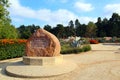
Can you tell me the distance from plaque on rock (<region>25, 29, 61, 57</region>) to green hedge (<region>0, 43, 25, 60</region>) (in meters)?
5.19

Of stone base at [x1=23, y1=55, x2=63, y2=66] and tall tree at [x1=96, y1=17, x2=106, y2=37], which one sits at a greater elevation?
tall tree at [x1=96, y1=17, x2=106, y2=37]

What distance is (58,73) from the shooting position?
11.3 m

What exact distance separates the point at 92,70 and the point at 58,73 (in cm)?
217

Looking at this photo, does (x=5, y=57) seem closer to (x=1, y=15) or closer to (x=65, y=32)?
(x=1, y=15)

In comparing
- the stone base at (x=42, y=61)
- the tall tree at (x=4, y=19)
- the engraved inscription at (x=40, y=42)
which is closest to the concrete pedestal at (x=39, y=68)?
the stone base at (x=42, y=61)

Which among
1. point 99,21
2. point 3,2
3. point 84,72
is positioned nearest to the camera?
point 84,72

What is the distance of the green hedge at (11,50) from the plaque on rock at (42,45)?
519 cm

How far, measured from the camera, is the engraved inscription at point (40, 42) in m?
14.3

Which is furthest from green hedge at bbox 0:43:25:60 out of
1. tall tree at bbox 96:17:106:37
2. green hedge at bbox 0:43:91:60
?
tall tree at bbox 96:17:106:37

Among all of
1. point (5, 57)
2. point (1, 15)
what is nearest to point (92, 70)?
point (5, 57)

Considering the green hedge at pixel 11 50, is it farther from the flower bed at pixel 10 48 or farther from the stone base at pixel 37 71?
the stone base at pixel 37 71

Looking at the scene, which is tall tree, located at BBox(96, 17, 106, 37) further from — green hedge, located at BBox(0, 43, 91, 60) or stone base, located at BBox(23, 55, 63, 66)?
stone base, located at BBox(23, 55, 63, 66)

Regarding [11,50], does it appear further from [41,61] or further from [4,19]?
[41,61]

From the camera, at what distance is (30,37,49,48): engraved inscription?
46.9ft
